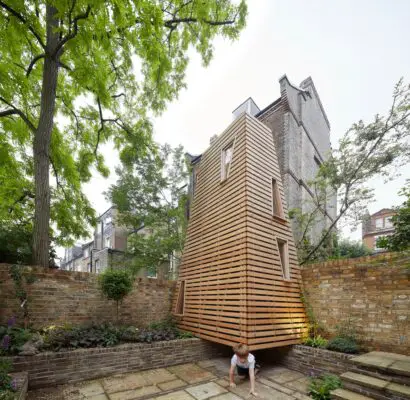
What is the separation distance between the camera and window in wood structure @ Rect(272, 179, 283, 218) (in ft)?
24.4

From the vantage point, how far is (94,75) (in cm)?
567

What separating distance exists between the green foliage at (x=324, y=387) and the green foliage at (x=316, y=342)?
975 mm

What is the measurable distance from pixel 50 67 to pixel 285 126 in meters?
8.71

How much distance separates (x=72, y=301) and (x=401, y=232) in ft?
23.7

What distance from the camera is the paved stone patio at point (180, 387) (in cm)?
421

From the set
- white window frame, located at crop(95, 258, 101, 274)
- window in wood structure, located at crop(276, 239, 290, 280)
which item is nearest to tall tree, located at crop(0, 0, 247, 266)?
window in wood structure, located at crop(276, 239, 290, 280)

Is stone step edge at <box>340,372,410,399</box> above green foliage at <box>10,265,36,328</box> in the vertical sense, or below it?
below

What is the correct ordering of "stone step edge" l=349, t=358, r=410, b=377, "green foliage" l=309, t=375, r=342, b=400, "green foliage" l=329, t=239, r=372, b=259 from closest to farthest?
"stone step edge" l=349, t=358, r=410, b=377 → "green foliage" l=309, t=375, r=342, b=400 → "green foliage" l=329, t=239, r=372, b=259

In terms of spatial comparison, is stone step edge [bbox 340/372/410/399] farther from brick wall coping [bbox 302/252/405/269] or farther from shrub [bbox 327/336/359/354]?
brick wall coping [bbox 302/252/405/269]

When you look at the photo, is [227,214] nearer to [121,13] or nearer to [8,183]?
[121,13]

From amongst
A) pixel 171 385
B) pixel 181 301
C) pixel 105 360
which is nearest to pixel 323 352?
pixel 171 385

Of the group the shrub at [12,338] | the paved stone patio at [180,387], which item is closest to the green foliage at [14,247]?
the shrub at [12,338]

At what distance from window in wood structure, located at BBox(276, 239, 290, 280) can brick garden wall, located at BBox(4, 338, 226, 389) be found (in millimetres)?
2881

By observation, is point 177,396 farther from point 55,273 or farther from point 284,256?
point 284,256
